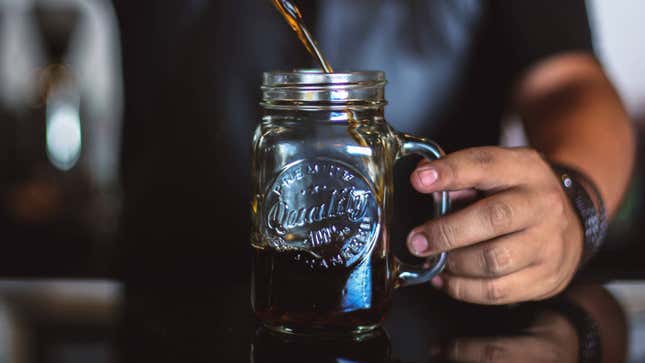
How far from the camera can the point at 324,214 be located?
0.70 meters

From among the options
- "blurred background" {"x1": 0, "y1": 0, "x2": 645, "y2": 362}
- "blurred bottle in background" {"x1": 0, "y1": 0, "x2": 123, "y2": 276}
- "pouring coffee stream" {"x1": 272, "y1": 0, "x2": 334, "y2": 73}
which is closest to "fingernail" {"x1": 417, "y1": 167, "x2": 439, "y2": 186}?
"pouring coffee stream" {"x1": 272, "y1": 0, "x2": 334, "y2": 73}

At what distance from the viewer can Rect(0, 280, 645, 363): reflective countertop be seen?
27.2 inches

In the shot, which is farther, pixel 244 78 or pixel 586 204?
pixel 244 78

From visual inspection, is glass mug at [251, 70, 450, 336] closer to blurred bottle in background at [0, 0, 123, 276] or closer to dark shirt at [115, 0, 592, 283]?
dark shirt at [115, 0, 592, 283]

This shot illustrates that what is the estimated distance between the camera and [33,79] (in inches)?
120

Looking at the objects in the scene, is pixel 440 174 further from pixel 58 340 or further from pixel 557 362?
pixel 58 340

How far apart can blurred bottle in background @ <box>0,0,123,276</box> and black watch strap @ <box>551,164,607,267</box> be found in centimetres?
196

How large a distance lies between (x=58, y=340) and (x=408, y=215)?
0.72m

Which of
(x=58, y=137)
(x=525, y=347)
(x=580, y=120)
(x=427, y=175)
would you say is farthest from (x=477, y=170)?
(x=58, y=137)

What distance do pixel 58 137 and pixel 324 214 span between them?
2.34 m

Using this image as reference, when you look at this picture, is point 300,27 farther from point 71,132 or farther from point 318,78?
point 71,132

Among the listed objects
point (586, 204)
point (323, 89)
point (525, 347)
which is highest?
point (323, 89)

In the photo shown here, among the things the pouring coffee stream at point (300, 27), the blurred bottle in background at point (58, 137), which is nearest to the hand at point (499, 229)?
the pouring coffee stream at point (300, 27)

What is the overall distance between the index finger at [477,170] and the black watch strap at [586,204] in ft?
0.23
